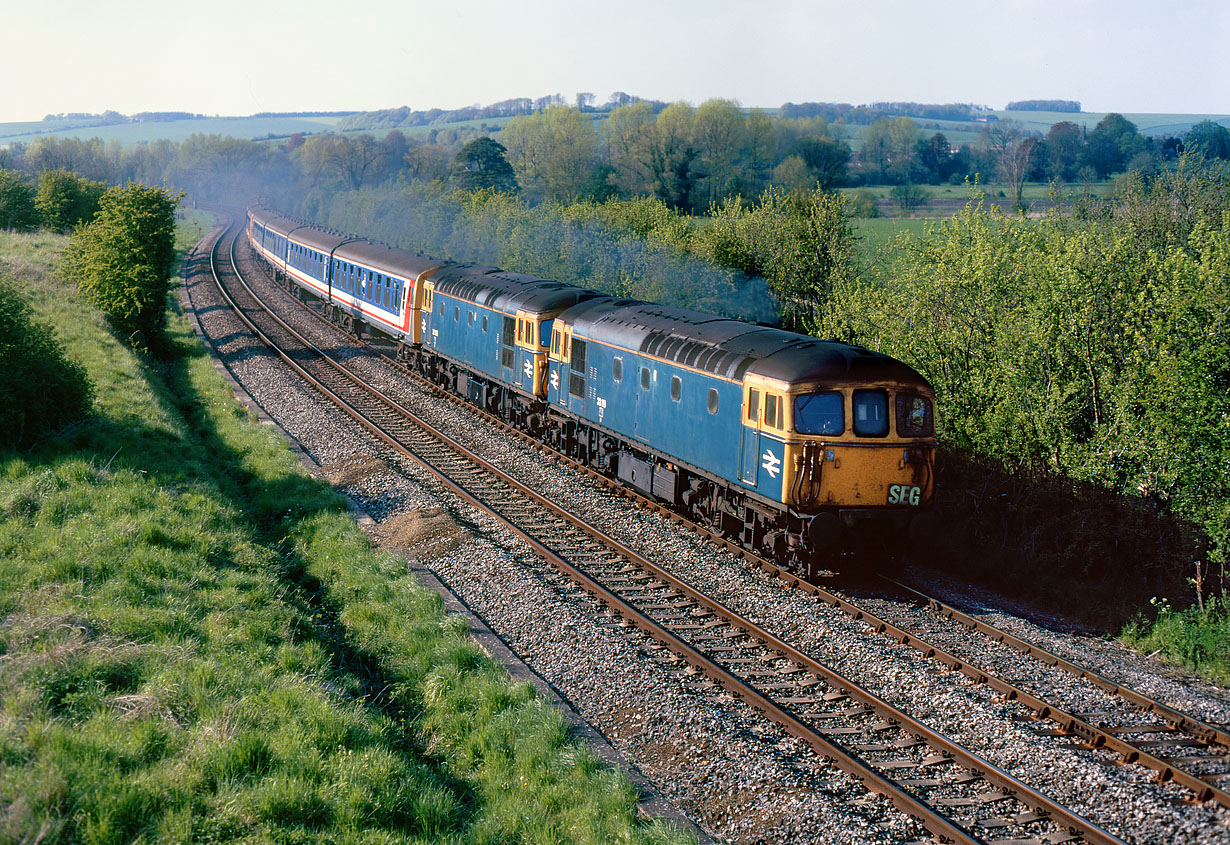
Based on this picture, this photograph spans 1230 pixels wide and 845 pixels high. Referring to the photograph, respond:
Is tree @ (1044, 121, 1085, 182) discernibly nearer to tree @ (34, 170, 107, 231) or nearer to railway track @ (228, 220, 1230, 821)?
railway track @ (228, 220, 1230, 821)

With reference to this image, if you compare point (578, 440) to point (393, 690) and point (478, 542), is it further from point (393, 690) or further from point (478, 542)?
point (393, 690)

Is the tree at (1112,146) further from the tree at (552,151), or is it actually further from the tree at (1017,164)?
the tree at (552,151)

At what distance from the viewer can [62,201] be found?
56.4 metres

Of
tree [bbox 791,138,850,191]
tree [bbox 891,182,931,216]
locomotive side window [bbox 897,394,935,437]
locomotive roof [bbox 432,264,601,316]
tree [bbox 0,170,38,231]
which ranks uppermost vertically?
tree [bbox 791,138,850,191]

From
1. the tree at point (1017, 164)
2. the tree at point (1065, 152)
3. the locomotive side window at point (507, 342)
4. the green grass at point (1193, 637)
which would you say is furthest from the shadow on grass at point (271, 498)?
the tree at point (1065, 152)

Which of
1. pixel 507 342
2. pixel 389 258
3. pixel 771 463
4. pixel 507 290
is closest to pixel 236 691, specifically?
pixel 771 463

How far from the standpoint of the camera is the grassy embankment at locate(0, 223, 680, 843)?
6.91 meters

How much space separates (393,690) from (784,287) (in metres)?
22.7

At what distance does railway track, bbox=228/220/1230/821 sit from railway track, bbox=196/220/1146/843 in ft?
4.75

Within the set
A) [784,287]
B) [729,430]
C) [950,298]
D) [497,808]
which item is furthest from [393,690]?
[784,287]

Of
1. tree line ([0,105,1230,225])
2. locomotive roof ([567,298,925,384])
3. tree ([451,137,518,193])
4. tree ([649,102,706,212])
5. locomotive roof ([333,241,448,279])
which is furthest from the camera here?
tree ([451,137,518,193])

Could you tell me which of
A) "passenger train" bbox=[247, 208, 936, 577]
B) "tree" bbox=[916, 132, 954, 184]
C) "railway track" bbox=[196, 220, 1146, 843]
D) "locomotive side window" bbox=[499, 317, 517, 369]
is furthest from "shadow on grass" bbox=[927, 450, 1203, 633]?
"tree" bbox=[916, 132, 954, 184]

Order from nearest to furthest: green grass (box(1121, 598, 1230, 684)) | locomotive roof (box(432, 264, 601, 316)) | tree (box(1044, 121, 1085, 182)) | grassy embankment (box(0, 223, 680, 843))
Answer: grassy embankment (box(0, 223, 680, 843)) < green grass (box(1121, 598, 1230, 684)) < locomotive roof (box(432, 264, 601, 316)) < tree (box(1044, 121, 1085, 182))

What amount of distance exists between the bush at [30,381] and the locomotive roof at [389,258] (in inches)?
491
